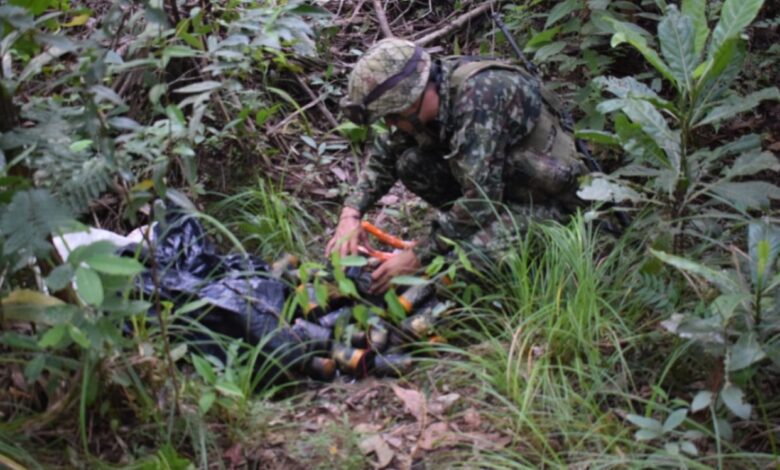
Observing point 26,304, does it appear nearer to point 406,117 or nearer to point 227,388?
point 227,388

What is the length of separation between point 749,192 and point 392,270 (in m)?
1.41

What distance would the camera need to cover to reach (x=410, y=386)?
3.20 m

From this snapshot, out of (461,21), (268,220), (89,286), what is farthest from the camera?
(461,21)

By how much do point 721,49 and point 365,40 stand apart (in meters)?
3.27

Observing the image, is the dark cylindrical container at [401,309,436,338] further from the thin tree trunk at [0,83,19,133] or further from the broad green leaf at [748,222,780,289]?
the thin tree trunk at [0,83,19,133]

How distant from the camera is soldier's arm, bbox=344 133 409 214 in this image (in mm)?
4207

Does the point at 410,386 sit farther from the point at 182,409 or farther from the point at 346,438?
the point at 182,409

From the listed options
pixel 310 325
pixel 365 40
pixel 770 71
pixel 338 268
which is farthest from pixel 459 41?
pixel 338 268

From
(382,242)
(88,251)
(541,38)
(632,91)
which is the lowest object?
(382,242)

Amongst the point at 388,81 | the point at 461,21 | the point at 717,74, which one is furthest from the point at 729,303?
the point at 461,21

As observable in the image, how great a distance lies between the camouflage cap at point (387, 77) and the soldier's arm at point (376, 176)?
63 cm

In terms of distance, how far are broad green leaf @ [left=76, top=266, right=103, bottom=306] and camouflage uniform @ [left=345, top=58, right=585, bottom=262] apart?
6.01 feet

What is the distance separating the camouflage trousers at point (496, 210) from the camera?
3582 millimetres

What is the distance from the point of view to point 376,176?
4227 mm
